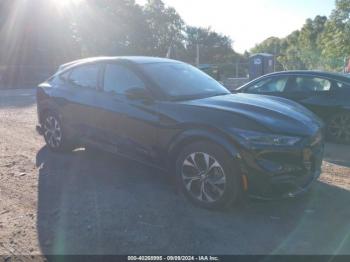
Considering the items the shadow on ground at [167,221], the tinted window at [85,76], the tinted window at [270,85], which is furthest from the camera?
the tinted window at [270,85]

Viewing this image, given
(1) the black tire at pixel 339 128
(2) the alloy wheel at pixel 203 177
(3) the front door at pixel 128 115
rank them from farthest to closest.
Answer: (1) the black tire at pixel 339 128, (3) the front door at pixel 128 115, (2) the alloy wheel at pixel 203 177

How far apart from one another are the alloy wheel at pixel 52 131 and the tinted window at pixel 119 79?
145 centimetres

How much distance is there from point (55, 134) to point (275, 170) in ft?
13.3

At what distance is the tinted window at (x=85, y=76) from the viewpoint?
6.34 meters

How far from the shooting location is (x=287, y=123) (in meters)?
4.68

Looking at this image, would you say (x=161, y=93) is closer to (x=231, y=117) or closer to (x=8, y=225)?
(x=231, y=117)

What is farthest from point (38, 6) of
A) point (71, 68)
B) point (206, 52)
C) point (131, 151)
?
point (206, 52)

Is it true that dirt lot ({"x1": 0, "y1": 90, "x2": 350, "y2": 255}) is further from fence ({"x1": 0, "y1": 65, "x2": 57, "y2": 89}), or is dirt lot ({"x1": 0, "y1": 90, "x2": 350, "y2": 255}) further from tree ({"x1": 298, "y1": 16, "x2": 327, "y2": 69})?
tree ({"x1": 298, "y1": 16, "x2": 327, "y2": 69})

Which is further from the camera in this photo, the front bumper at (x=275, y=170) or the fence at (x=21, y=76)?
the fence at (x=21, y=76)

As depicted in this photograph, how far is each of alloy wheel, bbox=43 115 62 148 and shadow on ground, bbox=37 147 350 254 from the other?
128cm

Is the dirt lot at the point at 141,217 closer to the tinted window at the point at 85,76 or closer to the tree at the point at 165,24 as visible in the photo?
the tinted window at the point at 85,76

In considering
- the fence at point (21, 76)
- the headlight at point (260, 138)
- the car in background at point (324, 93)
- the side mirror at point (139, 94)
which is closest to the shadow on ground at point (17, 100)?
the fence at point (21, 76)

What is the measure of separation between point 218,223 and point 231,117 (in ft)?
3.68

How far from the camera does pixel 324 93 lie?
8.41 metres
